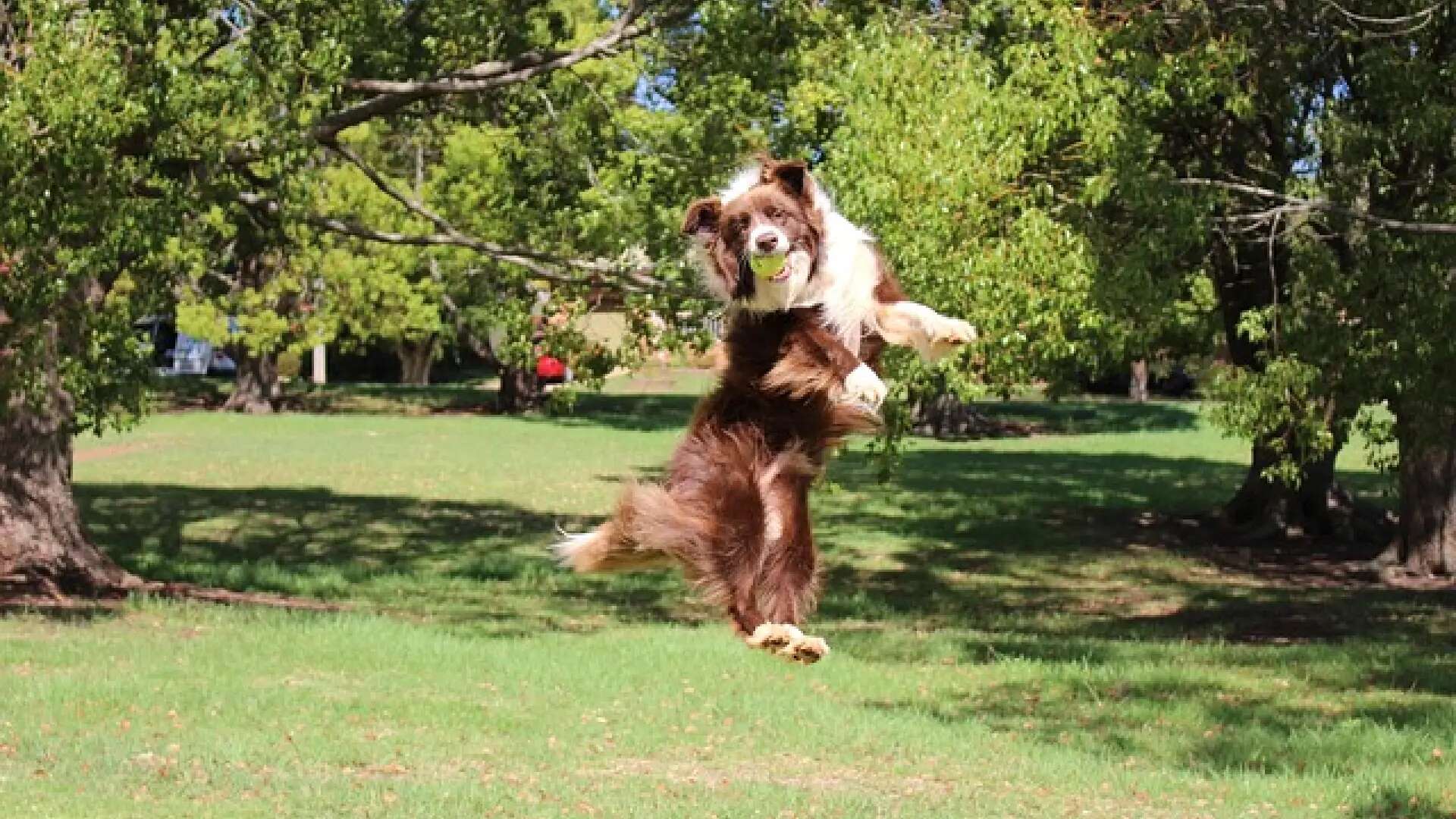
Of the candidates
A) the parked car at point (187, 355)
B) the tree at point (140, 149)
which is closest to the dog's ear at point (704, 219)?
the tree at point (140, 149)

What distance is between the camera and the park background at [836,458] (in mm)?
12438

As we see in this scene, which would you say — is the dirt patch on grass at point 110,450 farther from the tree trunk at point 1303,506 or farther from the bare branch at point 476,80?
the tree trunk at point 1303,506

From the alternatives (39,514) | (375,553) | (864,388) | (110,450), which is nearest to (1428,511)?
(375,553)

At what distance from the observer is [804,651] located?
203 inches

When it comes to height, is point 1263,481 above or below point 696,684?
above

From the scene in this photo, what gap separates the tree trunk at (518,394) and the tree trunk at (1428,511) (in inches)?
1471

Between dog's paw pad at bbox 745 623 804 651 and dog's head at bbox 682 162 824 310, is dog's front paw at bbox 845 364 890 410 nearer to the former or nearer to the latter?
dog's head at bbox 682 162 824 310

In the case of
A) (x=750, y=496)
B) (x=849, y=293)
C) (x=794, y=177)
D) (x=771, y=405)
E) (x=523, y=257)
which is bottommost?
(x=750, y=496)

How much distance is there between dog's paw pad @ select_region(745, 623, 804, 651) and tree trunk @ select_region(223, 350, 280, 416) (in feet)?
168

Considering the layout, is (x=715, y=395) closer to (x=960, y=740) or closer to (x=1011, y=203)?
(x=960, y=740)

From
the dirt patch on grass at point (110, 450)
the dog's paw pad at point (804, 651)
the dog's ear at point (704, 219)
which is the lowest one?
the dirt patch on grass at point (110, 450)

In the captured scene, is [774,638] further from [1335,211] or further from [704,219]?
[1335,211]

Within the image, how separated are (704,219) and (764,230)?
0.88 ft

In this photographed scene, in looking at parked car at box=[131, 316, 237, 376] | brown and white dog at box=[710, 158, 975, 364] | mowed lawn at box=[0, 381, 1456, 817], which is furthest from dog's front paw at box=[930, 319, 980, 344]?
parked car at box=[131, 316, 237, 376]
